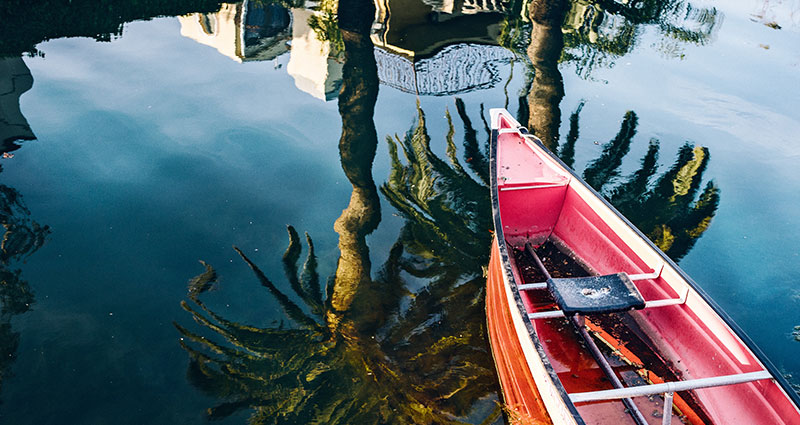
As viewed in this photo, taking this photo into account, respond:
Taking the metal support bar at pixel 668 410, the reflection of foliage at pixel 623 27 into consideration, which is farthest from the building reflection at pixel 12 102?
the reflection of foliage at pixel 623 27

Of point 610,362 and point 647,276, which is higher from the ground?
point 647,276

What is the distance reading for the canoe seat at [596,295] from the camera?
4.85m

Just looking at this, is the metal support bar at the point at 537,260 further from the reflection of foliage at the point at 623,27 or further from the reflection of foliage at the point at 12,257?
the reflection of foliage at the point at 623,27

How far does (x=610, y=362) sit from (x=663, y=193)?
13.3 ft

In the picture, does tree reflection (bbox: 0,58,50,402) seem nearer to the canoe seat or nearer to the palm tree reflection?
the palm tree reflection

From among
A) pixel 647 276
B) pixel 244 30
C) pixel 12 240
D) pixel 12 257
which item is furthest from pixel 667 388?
pixel 244 30

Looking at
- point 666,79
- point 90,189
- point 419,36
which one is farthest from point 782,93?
point 90,189

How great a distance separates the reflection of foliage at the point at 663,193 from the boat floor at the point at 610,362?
227cm

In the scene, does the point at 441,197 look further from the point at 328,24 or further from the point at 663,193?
the point at 328,24

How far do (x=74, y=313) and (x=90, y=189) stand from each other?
248 cm

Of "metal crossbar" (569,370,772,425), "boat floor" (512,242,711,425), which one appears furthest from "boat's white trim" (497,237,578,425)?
"boat floor" (512,242,711,425)

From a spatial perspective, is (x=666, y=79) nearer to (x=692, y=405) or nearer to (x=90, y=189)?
(x=692, y=405)

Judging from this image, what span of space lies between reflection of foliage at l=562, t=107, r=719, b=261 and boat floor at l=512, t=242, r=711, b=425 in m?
2.27

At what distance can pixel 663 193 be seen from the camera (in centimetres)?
825
